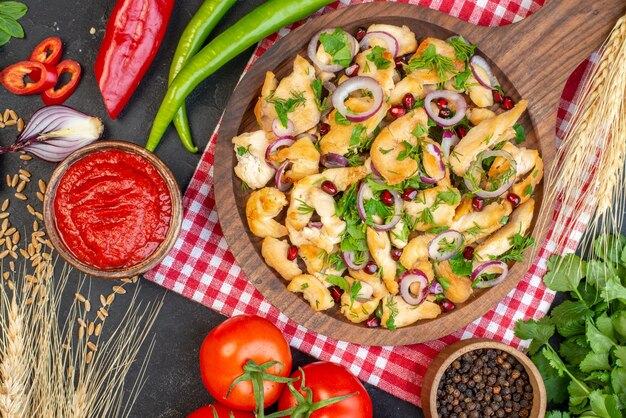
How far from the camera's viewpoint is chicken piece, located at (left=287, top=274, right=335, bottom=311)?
3.91m

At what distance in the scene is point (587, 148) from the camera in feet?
13.0

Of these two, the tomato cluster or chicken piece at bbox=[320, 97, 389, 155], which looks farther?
the tomato cluster

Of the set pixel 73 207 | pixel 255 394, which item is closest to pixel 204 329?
pixel 255 394

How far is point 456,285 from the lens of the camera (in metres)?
3.98

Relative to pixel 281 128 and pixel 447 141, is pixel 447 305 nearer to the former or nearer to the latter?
pixel 447 141

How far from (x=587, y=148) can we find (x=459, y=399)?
5.27 ft

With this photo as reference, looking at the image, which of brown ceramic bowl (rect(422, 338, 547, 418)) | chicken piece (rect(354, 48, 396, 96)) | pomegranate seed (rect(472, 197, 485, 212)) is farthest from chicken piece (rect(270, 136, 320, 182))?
brown ceramic bowl (rect(422, 338, 547, 418))

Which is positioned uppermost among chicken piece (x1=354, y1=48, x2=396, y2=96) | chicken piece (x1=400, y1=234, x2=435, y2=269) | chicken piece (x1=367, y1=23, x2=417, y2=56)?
chicken piece (x1=367, y1=23, x2=417, y2=56)

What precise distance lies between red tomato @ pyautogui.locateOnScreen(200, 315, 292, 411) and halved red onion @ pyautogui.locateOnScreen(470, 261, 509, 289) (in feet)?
3.70

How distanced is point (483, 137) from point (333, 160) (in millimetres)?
811

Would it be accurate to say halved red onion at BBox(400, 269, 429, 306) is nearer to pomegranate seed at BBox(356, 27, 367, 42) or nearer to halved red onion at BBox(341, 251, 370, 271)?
halved red onion at BBox(341, 251, 370, 271)

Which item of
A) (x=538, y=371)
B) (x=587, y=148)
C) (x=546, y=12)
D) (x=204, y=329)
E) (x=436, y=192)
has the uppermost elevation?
(x=546, y=12)

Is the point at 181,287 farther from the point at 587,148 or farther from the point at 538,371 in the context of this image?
the point at 587,148

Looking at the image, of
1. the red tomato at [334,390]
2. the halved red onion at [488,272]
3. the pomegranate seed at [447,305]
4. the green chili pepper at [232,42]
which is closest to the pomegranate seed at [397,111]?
the green chili pepper at [232,42]
